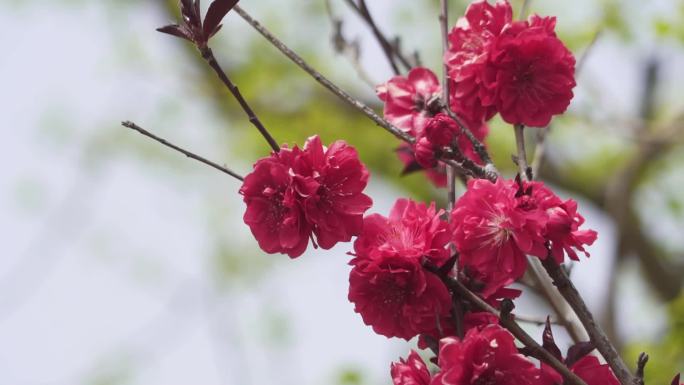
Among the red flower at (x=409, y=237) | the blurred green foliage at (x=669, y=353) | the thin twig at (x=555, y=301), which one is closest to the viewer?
the red flower at (x=409, y=237)

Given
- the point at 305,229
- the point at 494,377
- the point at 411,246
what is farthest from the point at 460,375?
the point at 305,229

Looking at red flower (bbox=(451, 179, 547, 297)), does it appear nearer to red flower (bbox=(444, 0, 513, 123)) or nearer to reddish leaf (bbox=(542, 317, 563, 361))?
reddish leaf (bbox=(542, 317, 563, 361))

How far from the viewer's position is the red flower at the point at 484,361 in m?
1.08

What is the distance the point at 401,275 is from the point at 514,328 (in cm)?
17

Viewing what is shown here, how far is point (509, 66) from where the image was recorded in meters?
1.37

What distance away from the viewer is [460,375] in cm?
108

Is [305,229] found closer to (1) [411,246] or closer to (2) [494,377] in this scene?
(1) [411,246]

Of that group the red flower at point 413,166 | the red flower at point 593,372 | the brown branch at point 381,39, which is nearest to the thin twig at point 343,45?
the brown branch at point 381,39

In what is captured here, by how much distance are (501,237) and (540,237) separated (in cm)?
5

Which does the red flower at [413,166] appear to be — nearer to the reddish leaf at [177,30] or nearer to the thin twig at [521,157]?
the thin twig at [521,157]

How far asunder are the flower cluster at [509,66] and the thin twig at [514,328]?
1.19ft

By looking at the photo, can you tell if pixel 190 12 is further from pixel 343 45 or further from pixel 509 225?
pixel 343 45

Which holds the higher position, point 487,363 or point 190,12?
point 190,12

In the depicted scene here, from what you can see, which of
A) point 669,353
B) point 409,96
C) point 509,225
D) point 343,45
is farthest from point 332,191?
point 669,353
